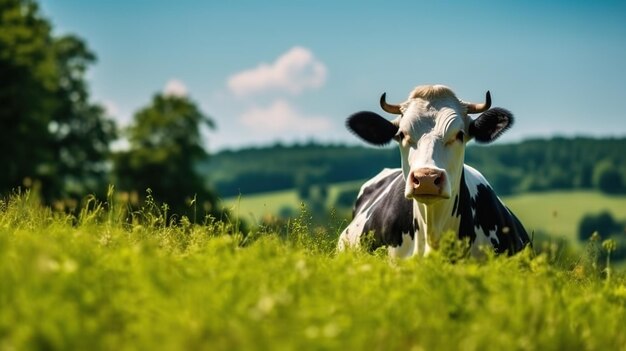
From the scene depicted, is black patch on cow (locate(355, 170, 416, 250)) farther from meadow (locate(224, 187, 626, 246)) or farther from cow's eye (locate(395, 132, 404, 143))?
meadow (locate(224, 187, 626, 246))

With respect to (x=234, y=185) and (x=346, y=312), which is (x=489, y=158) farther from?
(x=346, y=312)

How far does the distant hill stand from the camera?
145375 mm

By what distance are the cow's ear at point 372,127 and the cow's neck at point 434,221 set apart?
1.01 meters

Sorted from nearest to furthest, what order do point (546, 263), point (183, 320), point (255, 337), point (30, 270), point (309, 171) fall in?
point (255, 337) → point (183, 320) → point (30, 270) → point (546, 263) → point (309, 171)

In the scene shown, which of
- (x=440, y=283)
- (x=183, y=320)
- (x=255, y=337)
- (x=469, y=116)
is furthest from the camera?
(x=469, y=116)

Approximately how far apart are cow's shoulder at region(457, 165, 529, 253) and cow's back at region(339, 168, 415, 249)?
23.2 inches

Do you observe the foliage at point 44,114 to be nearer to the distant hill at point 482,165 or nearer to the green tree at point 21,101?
the green tree at point 21,101

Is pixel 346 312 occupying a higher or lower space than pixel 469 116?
lower

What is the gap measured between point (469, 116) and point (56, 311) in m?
5.94

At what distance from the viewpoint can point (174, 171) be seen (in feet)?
190

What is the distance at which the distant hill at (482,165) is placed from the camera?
14538 cm

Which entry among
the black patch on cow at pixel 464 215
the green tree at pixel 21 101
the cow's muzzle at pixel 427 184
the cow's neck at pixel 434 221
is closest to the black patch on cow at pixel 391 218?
the cow's neck at pixel 434 221

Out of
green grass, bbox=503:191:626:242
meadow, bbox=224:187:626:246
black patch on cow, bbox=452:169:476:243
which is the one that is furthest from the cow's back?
green grass, bbox=503:191:626:242

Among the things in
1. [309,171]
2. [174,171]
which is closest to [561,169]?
[309,171]
